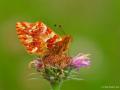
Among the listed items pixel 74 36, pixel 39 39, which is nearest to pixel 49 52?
pixel 39 39

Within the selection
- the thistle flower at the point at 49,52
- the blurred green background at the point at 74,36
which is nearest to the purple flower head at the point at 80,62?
the thistle flower at the point at 49,52

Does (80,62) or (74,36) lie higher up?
(74,36)

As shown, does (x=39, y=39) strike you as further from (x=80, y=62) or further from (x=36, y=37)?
(x=80, y=62)

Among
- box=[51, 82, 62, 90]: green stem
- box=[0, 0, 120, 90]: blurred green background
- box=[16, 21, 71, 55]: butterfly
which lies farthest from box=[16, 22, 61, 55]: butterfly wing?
box=[0, 0, 120, 90]: blurred green background

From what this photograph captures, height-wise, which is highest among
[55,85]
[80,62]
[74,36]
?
[74,36]

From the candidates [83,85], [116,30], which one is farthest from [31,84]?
[116,30]

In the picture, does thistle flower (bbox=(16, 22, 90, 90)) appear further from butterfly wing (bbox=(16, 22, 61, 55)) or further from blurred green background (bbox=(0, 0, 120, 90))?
blurred green background (bbox=(0, 0, 120, 90))

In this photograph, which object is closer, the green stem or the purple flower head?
the green stem
